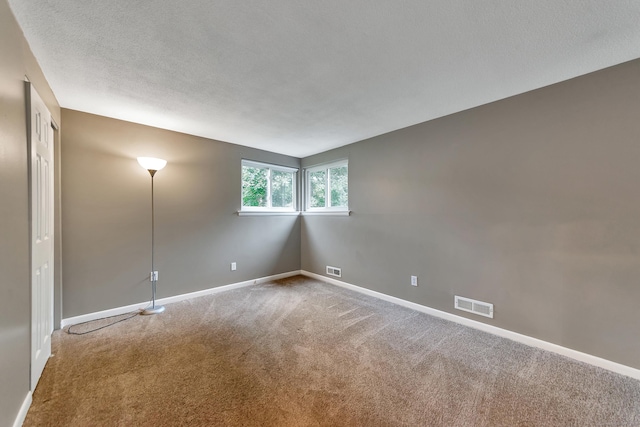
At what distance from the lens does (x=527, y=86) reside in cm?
214

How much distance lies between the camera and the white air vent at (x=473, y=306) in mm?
2476

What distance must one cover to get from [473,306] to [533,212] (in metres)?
1.10

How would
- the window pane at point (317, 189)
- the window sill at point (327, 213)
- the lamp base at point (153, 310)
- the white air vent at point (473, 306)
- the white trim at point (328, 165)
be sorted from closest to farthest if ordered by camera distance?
the white air vent at point (473, 306)
the lamp base at point (153, 310)
the window sill at point (327, 213)
the white trim at point (328, 165)
the window pane at point (317, 189)

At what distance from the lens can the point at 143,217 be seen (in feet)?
10.1

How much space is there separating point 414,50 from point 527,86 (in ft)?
4.13

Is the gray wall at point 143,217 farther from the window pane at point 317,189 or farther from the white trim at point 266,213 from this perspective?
the window pane at point 317,189

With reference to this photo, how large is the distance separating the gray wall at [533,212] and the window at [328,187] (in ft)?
2.76

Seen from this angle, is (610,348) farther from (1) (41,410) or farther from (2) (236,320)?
(1) (41,410)

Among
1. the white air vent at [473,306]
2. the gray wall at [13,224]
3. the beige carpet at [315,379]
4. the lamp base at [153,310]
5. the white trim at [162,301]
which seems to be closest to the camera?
the gray wall at [13,224]

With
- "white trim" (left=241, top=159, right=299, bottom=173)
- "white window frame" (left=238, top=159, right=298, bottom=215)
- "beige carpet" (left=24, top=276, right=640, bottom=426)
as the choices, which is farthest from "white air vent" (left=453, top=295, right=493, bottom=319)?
"white trim" (left=241, top=159, right=299, bottom=173)

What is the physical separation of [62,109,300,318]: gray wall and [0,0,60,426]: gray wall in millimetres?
1334

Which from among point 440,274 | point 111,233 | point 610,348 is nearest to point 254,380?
point 440,274

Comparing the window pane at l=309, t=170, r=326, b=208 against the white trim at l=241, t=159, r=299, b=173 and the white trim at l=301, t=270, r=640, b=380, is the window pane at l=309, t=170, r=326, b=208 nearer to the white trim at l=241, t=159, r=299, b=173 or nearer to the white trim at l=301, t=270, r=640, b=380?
the white trim at l=241, t=159, r=299, b=173

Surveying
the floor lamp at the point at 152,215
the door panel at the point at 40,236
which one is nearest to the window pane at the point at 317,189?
the floor lamp at the point at 152,215
